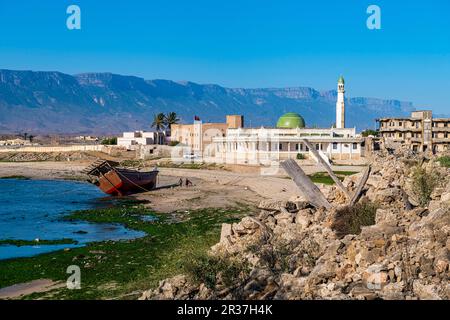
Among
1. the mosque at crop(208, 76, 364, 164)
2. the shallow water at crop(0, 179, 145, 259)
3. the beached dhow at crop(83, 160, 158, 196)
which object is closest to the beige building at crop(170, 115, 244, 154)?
the mosque at crop(208, 76, 364, 164)

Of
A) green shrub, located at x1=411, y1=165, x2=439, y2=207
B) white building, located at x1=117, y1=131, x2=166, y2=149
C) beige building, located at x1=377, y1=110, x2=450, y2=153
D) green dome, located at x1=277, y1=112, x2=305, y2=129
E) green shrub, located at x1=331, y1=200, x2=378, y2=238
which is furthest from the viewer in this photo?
white building, located at x1=117, y1=131, x2=166, y2=149

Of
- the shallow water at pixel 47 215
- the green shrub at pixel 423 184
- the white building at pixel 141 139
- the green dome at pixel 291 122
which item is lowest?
the shallow water at pixel 47 215

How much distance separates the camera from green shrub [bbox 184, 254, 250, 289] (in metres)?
17.2

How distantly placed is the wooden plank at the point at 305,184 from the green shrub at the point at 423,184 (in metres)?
4.27

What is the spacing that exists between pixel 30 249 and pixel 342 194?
54.6 feet

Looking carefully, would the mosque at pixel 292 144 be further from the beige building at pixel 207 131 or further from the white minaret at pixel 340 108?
the beige building at pixel 207 131

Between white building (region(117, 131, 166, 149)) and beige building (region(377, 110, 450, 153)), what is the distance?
167 ft

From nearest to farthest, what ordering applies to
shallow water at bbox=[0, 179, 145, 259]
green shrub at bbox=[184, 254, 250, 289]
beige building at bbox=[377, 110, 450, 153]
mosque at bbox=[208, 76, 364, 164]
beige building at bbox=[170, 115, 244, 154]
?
green shrub at bbox=[184, 254, 250, 289], shallow water at bbox=[0, 179, 145, 259], mosque at bbox=[208, 76, 364, 164], beige building at bbox=[377, 110, 450, 153], beige building at bbox=[170, 115, 244, 154]

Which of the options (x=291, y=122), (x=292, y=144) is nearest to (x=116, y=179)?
(x=292, y=144)

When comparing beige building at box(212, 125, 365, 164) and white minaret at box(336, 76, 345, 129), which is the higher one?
white minaret at box(336, 76, 345, 129)

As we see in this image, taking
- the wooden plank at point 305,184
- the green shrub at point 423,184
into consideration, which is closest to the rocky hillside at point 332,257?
the wooden plank at point 305,184

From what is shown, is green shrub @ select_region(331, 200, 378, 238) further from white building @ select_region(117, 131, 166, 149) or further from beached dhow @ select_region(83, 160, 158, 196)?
white building @ select_region(117, 131, 166, 149)

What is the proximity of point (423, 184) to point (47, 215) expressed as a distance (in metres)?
29.6

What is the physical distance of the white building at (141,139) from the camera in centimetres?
13014
